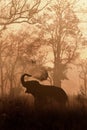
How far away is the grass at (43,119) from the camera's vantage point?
8617 mm

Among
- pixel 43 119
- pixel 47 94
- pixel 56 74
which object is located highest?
pixel 47 94

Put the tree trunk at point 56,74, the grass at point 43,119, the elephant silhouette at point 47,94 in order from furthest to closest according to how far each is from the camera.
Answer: the tree trunk at point 56,74, the elephant silhouette at point 47,94, the grass at point 43,119

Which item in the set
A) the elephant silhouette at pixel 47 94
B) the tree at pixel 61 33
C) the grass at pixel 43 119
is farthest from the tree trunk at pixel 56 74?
the grass at pixel 43 119

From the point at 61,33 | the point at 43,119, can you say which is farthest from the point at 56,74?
the point at 43,119

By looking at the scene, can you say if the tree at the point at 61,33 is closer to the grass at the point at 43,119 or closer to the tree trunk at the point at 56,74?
the tree trunk at the point at 56,74

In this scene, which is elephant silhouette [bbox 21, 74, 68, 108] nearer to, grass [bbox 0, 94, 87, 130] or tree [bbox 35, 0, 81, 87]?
grass [bbox 0, 94, 87, 130]

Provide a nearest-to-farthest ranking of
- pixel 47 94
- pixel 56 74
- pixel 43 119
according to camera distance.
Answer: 1. pixel 43 119
2. pixel 47 94
3. pixel 56 74

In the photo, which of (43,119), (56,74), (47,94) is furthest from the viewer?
(56,74)

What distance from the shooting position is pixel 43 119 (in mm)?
9523

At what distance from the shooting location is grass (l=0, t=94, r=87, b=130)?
8.62m

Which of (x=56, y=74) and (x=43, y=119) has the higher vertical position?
(x=43, y=119)

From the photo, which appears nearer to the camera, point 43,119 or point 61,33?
point 43,119

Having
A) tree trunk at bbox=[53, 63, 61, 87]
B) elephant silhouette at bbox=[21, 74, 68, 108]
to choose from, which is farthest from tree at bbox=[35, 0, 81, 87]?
elephant silhouette at bbox=[21, 74, 68, 108]

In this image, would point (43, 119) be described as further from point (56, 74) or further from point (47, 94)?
point (56, 74)
